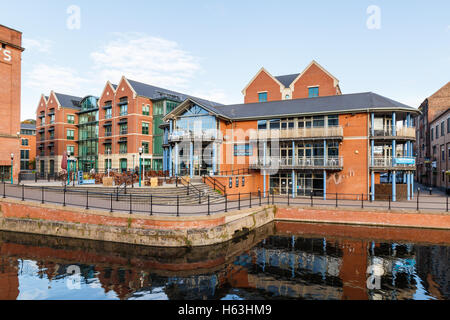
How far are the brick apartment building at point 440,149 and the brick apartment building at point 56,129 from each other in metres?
60.7

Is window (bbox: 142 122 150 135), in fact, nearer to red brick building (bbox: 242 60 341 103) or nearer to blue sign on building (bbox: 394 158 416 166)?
red brick building (bbox: 242 60 341 103)

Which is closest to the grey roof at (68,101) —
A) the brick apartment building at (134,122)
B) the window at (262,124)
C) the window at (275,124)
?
the brick apartment building at (134,122)

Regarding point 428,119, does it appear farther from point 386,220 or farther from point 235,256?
point 235,256

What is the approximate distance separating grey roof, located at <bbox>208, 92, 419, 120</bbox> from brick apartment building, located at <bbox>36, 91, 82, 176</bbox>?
37981mm

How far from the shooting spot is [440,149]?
38219 mm

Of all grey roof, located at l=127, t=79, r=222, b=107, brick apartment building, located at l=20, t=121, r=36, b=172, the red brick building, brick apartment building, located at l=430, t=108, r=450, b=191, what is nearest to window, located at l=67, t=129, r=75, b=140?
brick apartment building, located at l=20, t=121, r=36, b=172

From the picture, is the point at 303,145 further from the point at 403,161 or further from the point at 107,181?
the point at 107,181

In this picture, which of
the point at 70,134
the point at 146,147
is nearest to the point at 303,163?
the point at 146,147

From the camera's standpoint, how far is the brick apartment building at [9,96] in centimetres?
2741

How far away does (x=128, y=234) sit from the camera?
1390cm

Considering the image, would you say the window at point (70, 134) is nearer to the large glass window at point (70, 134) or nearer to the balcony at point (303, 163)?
the large glass window at point (70, 134)

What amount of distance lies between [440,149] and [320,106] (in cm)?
2551

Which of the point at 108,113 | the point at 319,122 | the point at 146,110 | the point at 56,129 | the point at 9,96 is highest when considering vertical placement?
the point at 108,113
